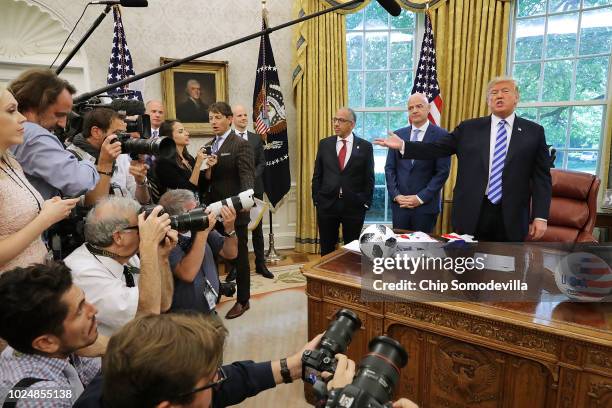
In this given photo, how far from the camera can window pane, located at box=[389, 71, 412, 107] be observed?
187 inches

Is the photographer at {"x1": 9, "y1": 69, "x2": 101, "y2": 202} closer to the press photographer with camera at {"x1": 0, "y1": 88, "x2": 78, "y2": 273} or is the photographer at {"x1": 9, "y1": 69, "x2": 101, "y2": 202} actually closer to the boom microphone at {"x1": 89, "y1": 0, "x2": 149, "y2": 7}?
the press photographer with camera at {"x1": 0, "y1": 88, "x2": 78, "y2": 273}

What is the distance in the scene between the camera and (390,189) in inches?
132

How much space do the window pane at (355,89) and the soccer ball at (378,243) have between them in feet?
10.3

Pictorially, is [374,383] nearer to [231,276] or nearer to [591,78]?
[231,276]

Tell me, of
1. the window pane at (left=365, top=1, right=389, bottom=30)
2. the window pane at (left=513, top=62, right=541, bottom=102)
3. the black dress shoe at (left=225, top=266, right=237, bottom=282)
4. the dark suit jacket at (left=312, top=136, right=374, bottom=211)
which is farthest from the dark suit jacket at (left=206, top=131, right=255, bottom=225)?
the window pane at (left=513, top=62, right=541, bottom=102)

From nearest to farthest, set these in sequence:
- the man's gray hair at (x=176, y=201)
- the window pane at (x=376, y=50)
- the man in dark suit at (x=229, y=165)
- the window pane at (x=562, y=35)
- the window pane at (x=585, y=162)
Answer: the man's gray hair at (x=176, y=201), the man in dark suit at (x=229, y=165), the window pane at (x=562, y=35), the window pane at (x=585, y=162), the window pane at (x=376, y=50)

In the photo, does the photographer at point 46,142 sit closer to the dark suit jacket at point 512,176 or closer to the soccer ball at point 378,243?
the soccer ball at point 378,243

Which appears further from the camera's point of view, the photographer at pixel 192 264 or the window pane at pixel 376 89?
the window pane at pixel 376 89

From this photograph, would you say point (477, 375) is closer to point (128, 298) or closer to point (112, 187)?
point (128, 298)

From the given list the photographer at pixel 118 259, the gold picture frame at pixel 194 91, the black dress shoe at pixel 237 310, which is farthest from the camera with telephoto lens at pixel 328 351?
the gold picture frame at pixel 194 91

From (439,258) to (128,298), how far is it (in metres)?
1.36

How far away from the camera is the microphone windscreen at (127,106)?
72.8 inches

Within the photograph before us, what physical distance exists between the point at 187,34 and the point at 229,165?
2183 mm

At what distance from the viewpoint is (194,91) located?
4328 mm
